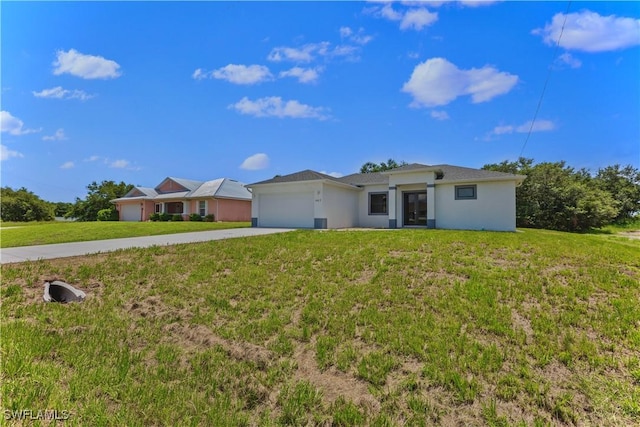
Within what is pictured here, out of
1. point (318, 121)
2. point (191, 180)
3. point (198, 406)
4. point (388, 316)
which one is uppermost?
point (318, 121)

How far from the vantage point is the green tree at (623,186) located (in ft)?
90.7

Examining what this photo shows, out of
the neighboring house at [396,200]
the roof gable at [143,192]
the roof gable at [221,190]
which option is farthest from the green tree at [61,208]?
the neighboring house at [396,200]

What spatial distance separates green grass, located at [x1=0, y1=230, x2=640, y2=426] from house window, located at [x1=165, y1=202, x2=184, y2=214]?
2510cm

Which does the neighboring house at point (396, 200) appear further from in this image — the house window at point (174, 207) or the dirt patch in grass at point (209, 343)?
the house window at point (174, 207)

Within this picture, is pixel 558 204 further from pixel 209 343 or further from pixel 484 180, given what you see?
pixel 209 343

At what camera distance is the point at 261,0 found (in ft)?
31.3

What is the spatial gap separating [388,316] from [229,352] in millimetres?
2237

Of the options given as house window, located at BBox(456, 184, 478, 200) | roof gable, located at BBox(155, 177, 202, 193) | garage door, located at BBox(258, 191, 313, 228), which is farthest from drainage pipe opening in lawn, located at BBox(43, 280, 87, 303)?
roof gable, located at BBox(155, 177, 202, 193)

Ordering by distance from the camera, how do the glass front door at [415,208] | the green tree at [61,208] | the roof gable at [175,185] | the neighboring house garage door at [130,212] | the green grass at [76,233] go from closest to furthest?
the green grass at [76,233]
the glass front door at [415,208]
the roof gable at [175,185]
the neighboring house garage door at [130,212]
the green tree at [61,208]

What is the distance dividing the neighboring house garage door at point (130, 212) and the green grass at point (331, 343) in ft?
96.0

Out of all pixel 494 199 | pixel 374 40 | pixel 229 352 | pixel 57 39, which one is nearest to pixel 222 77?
pixel 57 39

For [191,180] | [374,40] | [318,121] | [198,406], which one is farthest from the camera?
[191,180]

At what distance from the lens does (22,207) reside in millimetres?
35875

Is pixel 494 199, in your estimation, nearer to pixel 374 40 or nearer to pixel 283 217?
pixel 374 40
